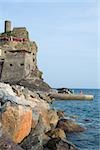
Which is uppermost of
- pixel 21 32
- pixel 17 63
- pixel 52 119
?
pixel 21 32

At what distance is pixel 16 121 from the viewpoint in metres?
12.8

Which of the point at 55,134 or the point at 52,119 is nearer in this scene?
the point at 55,134

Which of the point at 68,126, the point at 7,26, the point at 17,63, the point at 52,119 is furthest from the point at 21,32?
the point at 68,126

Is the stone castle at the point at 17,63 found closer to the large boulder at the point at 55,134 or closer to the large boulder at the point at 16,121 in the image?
the large boulder at the point at 55,134

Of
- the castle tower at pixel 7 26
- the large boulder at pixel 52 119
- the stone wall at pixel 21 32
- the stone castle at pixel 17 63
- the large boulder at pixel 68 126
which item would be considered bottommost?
the large boulder at pixel 68 126

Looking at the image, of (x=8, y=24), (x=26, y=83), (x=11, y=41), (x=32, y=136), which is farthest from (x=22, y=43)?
(x=32, y=136)

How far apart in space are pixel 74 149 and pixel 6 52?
130 feet

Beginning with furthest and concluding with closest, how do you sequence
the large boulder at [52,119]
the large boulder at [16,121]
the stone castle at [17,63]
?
the stone castle at [17,63]
the large boulder at [52,119]
the large boulder at [16,121]

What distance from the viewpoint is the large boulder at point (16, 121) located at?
41.5 feet

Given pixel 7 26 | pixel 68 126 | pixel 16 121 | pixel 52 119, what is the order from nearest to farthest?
1. pixel 16 121
2. pixel 68 126
3. pixel 52 119
4. pixel 7 26

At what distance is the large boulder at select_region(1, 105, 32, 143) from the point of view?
12641 mm

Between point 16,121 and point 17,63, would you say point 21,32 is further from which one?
point 16,121

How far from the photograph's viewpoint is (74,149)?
13.1 m

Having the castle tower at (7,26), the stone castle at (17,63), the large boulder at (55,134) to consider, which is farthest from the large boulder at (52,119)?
the castle tower at (7,26)
